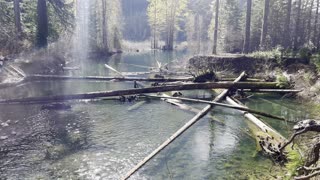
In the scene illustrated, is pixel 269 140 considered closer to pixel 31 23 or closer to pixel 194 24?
pixel 31 23

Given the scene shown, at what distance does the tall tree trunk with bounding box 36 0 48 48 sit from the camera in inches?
1120

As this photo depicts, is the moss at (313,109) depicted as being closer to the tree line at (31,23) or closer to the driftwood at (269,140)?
the driftwood at (269,140)

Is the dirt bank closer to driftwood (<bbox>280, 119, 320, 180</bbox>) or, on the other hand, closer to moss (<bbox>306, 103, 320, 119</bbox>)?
moss (<bbox>306, 103, 320, 119</bbox>)

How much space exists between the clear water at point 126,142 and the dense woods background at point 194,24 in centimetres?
1467

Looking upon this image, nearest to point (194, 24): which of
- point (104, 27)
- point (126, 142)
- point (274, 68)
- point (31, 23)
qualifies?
point (104, 27)

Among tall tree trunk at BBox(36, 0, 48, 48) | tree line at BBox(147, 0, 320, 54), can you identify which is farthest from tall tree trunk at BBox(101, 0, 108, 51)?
tall tree trunk at BBox(36, 0, 48, 48)

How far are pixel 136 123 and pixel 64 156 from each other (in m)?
4.45

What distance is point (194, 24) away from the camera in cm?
7294

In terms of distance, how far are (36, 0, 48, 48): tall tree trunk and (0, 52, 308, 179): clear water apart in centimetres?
1373

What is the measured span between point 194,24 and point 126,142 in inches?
2531

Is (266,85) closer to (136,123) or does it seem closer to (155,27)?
(136,123)

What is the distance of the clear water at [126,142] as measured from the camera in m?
9.12

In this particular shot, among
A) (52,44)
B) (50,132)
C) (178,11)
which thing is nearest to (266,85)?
(50,132)

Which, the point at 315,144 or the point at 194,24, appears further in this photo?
the point at 194,24
